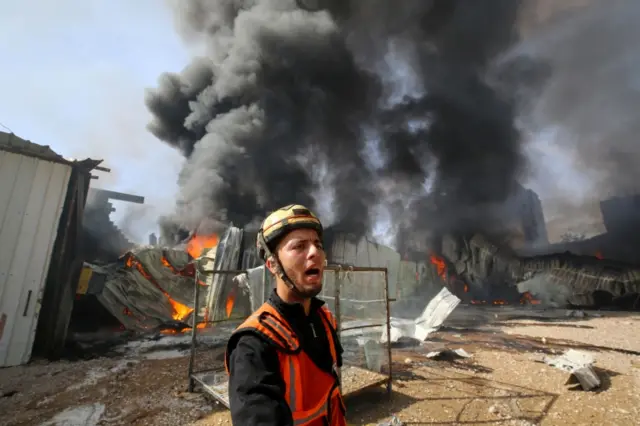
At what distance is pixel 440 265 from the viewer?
96.8 feet

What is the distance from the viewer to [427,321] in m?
10.6

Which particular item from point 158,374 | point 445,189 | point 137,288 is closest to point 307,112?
point 445,189

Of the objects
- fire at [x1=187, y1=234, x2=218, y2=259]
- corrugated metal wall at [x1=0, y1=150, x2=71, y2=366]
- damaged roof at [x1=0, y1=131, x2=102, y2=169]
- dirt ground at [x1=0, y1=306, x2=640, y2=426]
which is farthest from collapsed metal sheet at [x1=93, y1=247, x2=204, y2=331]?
damaged roof at [x1=0, y1=131, x2=102, y2=169]

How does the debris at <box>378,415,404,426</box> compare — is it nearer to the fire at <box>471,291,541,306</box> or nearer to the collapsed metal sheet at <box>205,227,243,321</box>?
the collapsed metal sheet at <box>205,227,243,321</box>

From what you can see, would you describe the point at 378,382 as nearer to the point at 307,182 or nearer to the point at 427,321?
the point at 427,321

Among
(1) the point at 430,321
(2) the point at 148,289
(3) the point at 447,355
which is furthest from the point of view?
(2) the point at 148,289

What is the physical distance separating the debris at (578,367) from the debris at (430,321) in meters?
3.01

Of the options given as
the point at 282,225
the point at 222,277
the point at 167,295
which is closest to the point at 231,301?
the point at 222,277

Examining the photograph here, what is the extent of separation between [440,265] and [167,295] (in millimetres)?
24261

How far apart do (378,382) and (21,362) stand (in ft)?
24.0

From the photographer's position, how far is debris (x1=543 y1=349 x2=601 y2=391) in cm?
547

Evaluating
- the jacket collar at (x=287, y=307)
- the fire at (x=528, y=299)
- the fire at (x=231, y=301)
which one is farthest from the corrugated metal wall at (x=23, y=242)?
the fire at (x=528, y=299)

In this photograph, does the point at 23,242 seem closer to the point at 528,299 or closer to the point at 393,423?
the point at 393,423

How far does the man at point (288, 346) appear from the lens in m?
1.14
